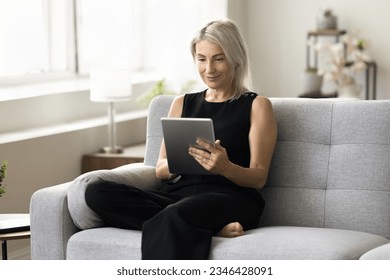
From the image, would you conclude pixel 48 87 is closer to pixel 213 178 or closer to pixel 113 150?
pixel 113 150

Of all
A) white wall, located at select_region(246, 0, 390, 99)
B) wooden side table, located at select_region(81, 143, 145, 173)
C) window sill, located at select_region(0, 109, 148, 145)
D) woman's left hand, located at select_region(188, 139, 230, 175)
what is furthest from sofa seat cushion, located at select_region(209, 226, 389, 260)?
white wall, located at select_region(246, 0, 390, 99)

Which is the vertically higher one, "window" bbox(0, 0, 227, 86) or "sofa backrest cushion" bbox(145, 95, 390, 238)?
"window" bbox(0, 0, 227, 86)

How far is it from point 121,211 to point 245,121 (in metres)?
0.59

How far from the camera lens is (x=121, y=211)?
319cm

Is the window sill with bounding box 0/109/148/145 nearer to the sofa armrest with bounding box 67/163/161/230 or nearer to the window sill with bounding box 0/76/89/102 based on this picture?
the window sill with bounding box 0/76/89/102

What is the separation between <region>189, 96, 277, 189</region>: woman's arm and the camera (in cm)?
310

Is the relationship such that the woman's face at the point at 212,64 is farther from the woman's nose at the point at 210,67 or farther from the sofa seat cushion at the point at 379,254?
the sofa seat cushion at the point at 379,254

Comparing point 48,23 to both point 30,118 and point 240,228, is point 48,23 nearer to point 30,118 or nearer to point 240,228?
point 30,118

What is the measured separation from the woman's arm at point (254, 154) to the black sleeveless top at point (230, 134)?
4 centimetres

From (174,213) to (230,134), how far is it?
48 centimetres

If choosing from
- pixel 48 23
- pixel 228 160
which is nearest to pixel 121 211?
pixel 228 160

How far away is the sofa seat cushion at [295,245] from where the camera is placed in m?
2.84

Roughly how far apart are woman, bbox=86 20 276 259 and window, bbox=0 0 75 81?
210 cm

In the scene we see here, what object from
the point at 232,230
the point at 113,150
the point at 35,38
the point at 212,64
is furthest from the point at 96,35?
the point at 232,230
